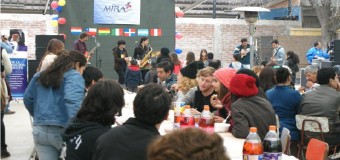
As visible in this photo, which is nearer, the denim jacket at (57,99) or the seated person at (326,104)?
the denim jacket at (57,99)

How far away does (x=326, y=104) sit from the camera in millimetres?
6199

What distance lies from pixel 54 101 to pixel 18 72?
29.7 ft

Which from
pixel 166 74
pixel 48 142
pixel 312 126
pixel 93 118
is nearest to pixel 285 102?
pixel 312 126

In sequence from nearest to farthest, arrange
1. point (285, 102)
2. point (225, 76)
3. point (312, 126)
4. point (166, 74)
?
point (225, 76) → point (312, 126) → point (285, 102) → point (166, 74)

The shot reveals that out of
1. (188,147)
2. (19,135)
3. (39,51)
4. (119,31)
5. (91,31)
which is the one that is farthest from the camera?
(119,31)

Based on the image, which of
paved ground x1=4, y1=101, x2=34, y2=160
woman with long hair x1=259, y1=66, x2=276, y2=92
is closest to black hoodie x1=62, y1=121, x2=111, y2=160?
woman with long hair x1=259, y1=66, x2=276, y2=92

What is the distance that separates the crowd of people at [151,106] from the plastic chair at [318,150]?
452 mm

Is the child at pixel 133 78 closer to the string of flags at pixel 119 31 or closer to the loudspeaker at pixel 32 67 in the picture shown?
the loudspeaker at pixel 32 67

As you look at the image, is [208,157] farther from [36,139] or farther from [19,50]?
[19,50]

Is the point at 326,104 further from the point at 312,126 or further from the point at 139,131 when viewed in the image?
the point at 139,131

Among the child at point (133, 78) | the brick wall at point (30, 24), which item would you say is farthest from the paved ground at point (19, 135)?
the brick wall at point (30, 24)

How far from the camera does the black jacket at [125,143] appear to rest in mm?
2914

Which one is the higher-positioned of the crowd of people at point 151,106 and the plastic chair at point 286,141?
the crowd of people at point 151,106

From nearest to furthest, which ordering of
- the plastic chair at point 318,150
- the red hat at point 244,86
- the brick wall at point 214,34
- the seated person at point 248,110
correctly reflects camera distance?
the plastic chair at point 318,150
the seated person at point 248,110
the red hat at point 244,86
the brick wall at point 214,34
